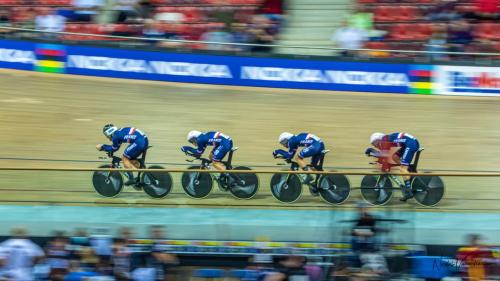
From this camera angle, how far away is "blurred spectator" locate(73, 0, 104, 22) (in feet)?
75.1

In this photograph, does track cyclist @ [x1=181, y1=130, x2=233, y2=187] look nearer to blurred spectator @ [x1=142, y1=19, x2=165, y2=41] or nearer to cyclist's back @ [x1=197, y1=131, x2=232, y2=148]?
cyclist's back @ [x1=197, y1=131, x2=232, y2=148]

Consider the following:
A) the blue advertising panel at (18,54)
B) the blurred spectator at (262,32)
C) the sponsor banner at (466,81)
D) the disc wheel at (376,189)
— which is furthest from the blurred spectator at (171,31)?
the disc wheel at (376,189)

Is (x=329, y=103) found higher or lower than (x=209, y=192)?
higher

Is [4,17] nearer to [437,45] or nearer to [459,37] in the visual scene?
[437,45]

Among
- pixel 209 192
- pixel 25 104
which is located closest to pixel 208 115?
pixel 25 104

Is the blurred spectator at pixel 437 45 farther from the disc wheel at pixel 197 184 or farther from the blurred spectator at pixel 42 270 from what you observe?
the blurred spectator at pixel 42 270

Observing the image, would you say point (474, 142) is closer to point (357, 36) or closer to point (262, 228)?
point (357, 36)

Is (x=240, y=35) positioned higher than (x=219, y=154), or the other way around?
(x=240, y=35)

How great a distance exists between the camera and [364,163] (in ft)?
57.5

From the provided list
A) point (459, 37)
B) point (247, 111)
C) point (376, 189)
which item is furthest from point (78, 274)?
point (459, 37)

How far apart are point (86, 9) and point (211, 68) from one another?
3.75 metres

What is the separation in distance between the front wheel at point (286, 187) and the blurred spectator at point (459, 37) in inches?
325

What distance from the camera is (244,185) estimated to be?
13.4m

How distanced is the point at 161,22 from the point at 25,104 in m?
3.69
